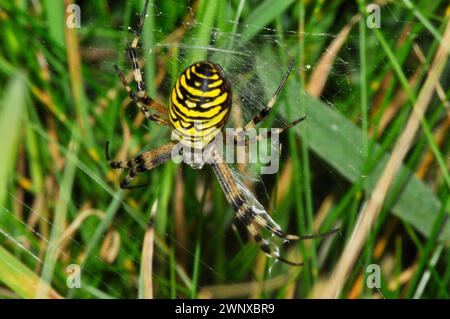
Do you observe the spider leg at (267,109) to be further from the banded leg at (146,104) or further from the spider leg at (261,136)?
the banded leg at (146,104)

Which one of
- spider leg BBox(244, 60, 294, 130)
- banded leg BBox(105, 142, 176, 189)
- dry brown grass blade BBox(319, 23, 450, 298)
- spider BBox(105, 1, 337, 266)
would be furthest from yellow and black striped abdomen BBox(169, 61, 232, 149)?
dry brown grass blade BBox(319, 23, 450, 298)

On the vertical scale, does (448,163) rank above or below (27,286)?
above

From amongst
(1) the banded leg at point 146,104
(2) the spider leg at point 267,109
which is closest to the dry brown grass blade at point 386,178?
(2) the spider leg at point 267,109

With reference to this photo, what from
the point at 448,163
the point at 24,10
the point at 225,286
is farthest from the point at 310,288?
the point at 24,10

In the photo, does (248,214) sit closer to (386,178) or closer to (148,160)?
(148,160)

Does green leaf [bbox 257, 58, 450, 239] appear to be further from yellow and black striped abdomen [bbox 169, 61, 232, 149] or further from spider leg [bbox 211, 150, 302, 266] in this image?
spider leg [bbox 211, 150, 302, 266]

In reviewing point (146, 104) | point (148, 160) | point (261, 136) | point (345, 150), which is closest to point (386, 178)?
point (345, 150)

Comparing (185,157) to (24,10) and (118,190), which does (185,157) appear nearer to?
(118,190)

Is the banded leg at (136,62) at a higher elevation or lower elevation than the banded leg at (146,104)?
higher

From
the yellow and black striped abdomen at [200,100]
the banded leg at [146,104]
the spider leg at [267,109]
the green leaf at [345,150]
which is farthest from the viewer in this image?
the banded leg at [146,104]
